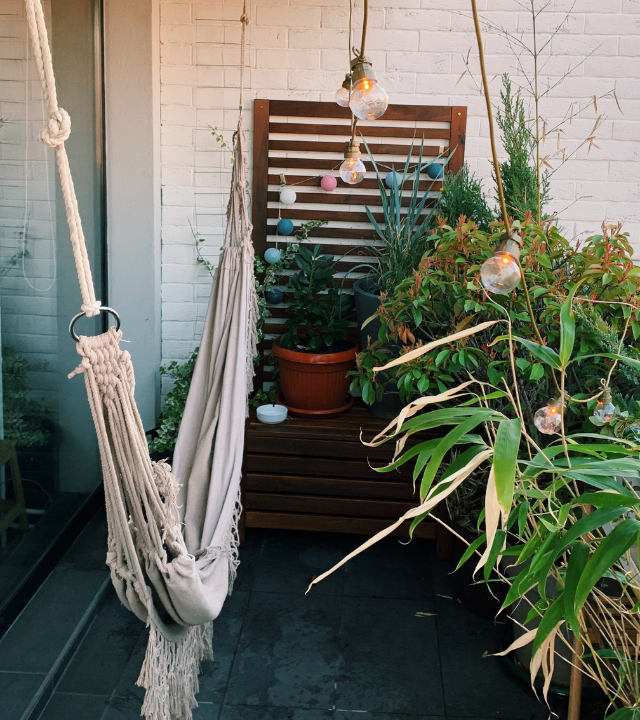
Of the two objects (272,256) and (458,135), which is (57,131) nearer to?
(272,256)

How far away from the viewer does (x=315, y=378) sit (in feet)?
9.36

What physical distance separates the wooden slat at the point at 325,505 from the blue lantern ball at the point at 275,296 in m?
0.75

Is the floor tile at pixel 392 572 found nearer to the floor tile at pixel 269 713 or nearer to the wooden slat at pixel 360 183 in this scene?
the floor tile at pixel 269 713

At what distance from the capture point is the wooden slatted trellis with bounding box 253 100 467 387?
2.99 meters

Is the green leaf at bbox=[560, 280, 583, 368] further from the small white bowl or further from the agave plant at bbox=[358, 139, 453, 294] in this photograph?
the small white bowl

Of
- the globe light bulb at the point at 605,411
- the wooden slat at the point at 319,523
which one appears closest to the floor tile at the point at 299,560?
the wooden slat at the point at 319,523

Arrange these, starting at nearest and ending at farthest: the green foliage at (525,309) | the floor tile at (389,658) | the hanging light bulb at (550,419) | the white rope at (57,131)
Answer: the white rope at (57,131), the hanging light bulb at (550,419), the green foliage at (525,309), the floor tile at (389,658)

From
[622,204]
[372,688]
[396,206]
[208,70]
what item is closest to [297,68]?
[208,70]

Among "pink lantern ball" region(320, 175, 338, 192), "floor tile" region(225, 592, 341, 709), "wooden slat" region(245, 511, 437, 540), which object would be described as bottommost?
"floor tile" region(225, 592, 341, 709)

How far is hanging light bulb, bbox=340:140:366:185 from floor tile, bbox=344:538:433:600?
4.10 ft

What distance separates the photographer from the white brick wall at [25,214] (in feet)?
6.88

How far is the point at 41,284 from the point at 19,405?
388 mm

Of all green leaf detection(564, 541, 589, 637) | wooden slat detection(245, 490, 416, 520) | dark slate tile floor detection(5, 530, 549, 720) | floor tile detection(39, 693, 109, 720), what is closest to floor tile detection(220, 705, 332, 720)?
dark slate tile floor detection(5, 530, 549, 720)

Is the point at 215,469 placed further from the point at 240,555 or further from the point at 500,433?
the point at 500,433
